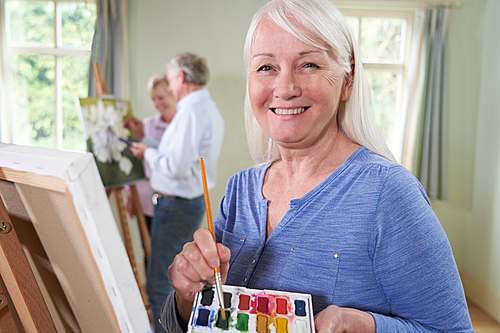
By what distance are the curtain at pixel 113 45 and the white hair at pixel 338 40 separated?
7.67ft

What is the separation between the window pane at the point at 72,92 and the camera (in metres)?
3.08

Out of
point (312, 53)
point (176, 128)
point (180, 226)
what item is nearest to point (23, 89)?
point (176, 128)

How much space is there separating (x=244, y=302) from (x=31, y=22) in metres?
3.55

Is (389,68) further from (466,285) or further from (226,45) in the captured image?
(466,285)

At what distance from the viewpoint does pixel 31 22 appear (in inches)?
122

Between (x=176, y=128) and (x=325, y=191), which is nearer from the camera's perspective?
(x=325, y=191)

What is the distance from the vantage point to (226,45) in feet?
8.54

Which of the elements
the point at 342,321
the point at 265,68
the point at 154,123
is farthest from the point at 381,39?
the point at 342,321

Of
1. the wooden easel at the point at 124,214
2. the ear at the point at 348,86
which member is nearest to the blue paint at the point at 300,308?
the ear at the point at 348,86

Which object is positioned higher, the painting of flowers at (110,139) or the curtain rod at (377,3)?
the curtain rod at (377,3)

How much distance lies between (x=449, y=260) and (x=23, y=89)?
12.1 ft

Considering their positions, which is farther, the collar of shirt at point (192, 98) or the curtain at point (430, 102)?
the curtain at point (430, 102)

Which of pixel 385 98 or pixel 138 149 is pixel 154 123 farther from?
pixel 385 98

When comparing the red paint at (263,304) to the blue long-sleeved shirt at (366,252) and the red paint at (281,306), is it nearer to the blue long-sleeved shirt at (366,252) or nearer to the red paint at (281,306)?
the red paint at (281,306)
